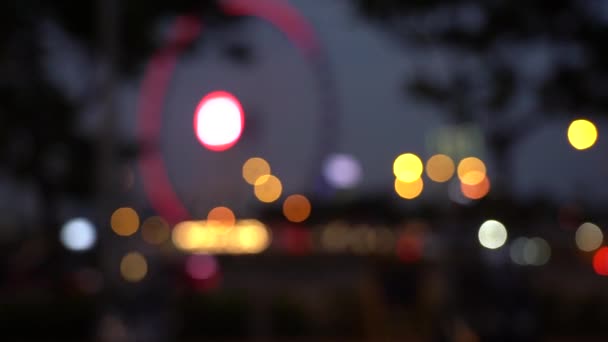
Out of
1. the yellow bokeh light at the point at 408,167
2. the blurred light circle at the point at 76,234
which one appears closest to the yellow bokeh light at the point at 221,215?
the blurred light circle at the point at 76,234

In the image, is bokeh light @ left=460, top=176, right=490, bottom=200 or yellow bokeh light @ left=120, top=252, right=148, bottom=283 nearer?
yellow bokeh light @ left=120, top=252, right=148, bottom=283

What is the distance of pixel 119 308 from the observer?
627 inches

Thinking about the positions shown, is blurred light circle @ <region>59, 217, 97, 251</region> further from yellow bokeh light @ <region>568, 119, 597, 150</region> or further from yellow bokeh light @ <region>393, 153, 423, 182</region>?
yellow bokeh light @ <region>393, 153, 423, 182</region>

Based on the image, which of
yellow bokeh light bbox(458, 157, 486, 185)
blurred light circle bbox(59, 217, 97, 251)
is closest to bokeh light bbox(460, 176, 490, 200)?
yellow bokeh light bbox(458, 157, 486, 185)

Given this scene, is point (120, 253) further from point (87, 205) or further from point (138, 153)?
point (87, 205)

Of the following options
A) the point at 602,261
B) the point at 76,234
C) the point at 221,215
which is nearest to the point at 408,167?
the point at 76,234

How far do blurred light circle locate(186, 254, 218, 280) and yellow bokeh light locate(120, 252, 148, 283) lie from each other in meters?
3.82

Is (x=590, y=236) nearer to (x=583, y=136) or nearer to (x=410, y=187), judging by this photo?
(x=583, y=136)

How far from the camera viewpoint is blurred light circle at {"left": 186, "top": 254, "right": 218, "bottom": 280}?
76.7 ft

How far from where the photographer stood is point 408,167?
4191 cm

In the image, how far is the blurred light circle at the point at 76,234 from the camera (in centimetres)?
2531

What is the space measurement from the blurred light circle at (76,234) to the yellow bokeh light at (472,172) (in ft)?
32.7

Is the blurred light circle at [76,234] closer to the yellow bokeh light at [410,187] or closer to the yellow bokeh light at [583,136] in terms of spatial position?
the yellow bokeh light at [583,136]

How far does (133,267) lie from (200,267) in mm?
5960
